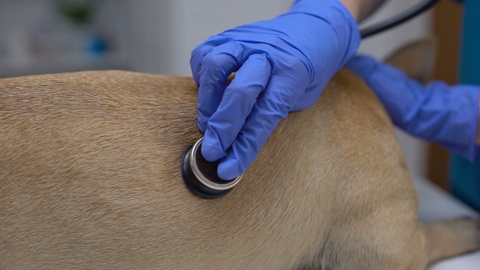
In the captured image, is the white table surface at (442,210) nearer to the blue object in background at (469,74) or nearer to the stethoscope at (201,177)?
the blue object in background at (469,74)

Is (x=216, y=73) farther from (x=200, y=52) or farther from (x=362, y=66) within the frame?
(x=362, y=66)

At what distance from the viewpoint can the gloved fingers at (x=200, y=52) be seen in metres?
0.82

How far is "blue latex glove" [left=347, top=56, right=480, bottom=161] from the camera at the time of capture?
3.72 ft

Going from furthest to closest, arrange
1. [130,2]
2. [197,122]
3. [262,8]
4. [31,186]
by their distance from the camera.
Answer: [130,2] < [262,8] < [197,122] < [31,186]

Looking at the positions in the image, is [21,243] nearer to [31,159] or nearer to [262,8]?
[31,159]

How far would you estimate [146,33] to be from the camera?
277 cm

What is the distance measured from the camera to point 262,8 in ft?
7.61

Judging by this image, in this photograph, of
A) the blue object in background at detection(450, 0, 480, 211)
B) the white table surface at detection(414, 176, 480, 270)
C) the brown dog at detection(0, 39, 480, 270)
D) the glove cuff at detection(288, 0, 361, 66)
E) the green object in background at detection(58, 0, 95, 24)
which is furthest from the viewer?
the green object in background at detection(58, 0, 95, 24)

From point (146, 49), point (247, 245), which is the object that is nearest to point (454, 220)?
point (247, 245)

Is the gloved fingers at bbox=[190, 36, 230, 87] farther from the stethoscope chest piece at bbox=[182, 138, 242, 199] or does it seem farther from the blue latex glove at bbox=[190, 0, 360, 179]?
the stethoscope chest piece at bbox=[182, 138, 242, 199]

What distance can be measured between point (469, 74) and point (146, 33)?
5.90 feet

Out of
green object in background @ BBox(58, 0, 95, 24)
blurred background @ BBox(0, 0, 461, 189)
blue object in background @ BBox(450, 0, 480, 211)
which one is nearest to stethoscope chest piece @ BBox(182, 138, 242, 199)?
blue object in background @ BBox(450, 0, 480, 211)

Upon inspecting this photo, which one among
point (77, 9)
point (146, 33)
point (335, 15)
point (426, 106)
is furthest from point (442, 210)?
point (77, 9)

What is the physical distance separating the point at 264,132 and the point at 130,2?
8.22 feet
